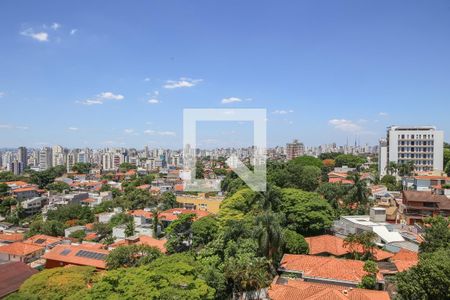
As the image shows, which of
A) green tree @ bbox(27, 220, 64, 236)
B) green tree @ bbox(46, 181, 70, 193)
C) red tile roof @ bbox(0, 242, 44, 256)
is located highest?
green tree @ bbox(46, 181, 70, 193)

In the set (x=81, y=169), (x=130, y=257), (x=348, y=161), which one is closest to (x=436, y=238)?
(x=130, y=257)

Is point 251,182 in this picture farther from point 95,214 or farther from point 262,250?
point 95,214


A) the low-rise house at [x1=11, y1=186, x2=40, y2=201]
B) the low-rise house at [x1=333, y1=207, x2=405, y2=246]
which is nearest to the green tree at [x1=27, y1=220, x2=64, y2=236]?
the low-rise house at [x1=11, y1=186, x2=40, y2=201]

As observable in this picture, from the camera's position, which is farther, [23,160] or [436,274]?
[23,160]

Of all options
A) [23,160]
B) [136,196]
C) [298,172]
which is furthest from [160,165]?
[298,172]

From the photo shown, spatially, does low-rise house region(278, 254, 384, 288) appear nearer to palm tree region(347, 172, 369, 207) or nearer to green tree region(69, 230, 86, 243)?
palm tree region(347, 172, 369, 207)

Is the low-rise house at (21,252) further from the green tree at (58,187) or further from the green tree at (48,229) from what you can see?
the green tree at (58,187)

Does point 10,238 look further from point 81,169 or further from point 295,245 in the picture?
point 81,169
